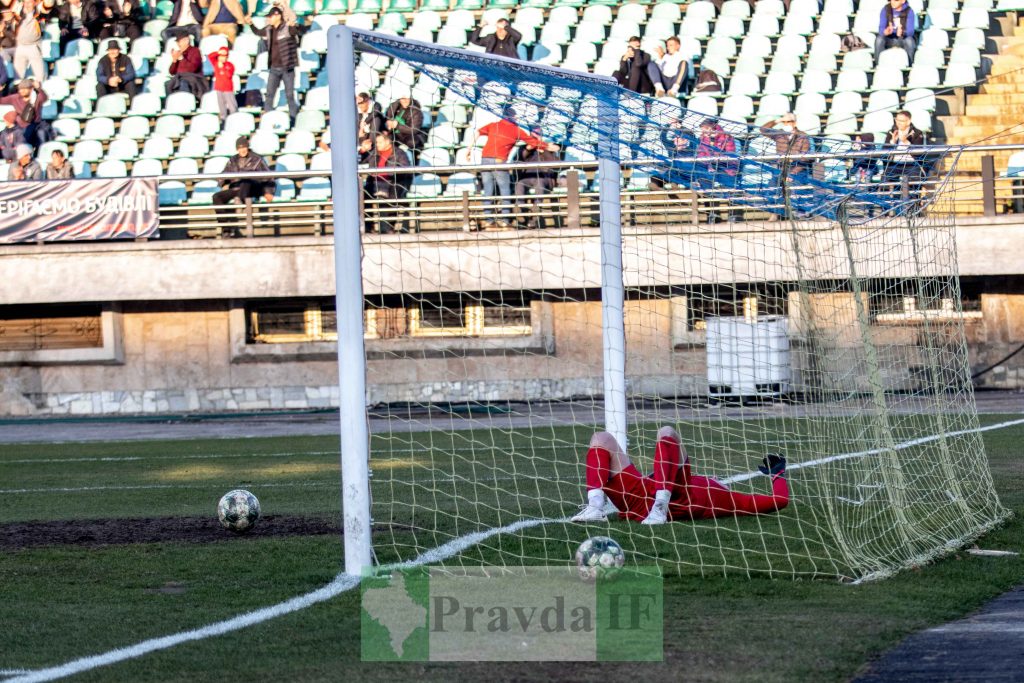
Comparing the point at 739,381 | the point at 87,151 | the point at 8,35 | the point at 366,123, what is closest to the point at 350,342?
the point at 739,381

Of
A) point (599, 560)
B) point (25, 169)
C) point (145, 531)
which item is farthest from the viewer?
point (25, 169)

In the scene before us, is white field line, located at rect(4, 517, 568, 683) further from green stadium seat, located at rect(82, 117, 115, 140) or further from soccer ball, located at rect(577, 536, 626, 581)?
green stadium seat, located at rect(82, 117, 115, 140)

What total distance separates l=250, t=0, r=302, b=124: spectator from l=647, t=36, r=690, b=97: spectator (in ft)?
20.9

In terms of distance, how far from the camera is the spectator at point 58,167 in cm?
2250

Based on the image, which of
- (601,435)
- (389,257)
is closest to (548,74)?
(601,435)

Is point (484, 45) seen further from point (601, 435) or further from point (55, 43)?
point (601, 435)

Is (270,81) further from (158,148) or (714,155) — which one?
(714,155)

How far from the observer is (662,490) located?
8.01 m

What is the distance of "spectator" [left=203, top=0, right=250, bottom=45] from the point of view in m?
26.4

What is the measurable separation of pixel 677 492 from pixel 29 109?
1900 cm

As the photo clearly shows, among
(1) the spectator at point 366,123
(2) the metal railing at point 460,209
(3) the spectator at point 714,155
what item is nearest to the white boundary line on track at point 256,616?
(3) the spectator at point 714,155

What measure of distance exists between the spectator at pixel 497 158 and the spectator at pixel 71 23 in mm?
9710

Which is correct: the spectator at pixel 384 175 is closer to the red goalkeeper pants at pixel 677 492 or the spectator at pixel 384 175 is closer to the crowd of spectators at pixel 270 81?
the crowd of spectators at pixel 270 81

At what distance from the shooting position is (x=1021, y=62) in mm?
23172
